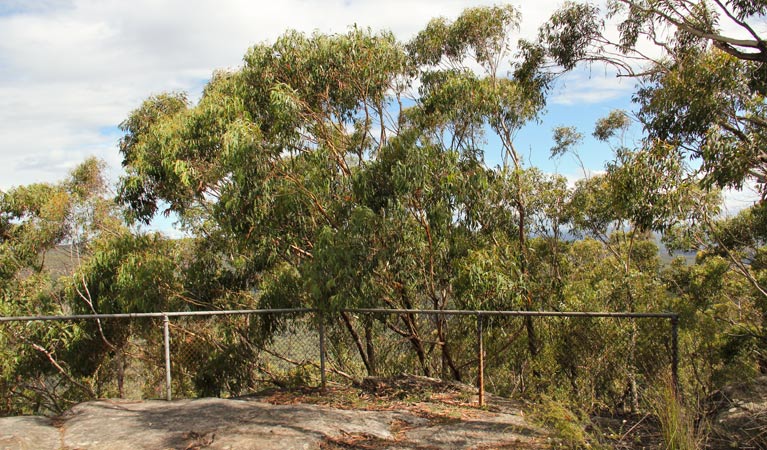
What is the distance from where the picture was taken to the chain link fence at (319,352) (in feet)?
26.0

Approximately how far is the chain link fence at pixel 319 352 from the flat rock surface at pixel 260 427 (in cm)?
84

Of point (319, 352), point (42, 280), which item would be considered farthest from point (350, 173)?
point (42, 280)

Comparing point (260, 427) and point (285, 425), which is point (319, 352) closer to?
point (285, 425)

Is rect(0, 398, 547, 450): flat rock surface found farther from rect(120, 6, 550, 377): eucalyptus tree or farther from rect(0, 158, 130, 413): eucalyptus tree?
rect(0, 158, 130, 413): eucalyptus tree

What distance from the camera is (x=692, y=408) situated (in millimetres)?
5141

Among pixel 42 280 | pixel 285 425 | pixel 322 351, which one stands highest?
pixel 42 280

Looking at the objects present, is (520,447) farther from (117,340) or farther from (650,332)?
(117,340)

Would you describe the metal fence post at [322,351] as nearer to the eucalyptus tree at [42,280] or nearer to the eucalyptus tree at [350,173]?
the eucalyptus tree at [350,173]

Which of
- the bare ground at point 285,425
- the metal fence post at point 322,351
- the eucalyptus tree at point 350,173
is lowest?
the bare ground at point 285,425

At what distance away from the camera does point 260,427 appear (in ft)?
18.5

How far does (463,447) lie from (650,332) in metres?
4.89

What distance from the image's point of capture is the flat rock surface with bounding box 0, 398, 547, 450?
5.23 metres

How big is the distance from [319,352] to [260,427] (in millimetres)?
2686

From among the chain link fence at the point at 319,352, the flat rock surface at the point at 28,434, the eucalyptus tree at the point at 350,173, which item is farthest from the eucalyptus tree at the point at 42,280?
the flat rock surface at the point at 28,434
